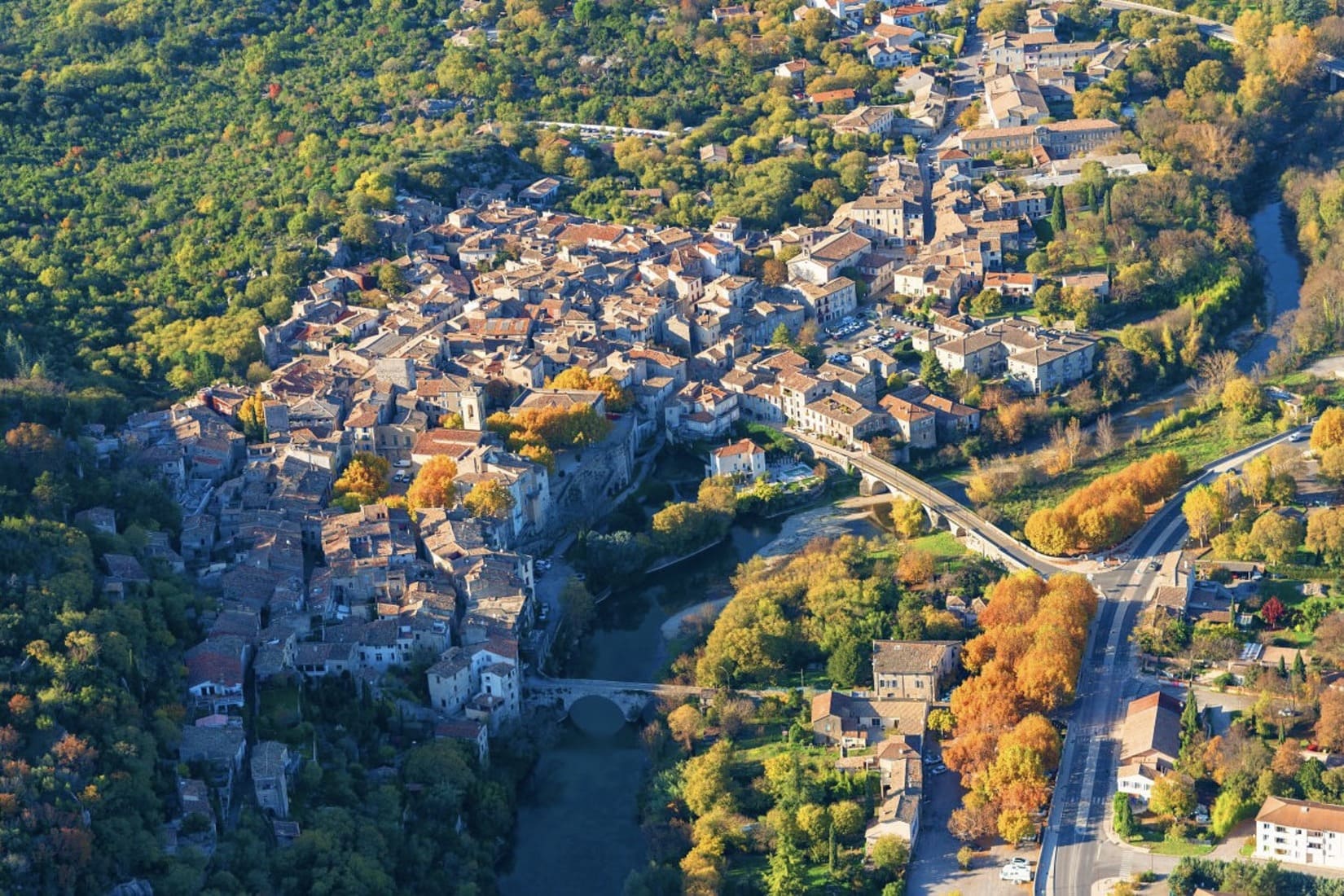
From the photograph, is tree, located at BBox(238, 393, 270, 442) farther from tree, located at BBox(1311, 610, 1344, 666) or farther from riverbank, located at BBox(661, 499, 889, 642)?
tree, located at BBox(1311, 610, 1344, 666)

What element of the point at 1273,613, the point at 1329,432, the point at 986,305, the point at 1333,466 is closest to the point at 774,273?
the point at 986,305

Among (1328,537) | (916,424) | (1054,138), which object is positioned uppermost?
(1054,138)

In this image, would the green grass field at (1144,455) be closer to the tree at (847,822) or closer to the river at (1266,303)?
the river at (1266,303)

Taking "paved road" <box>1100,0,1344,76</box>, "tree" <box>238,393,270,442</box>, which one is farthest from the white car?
"paved road" <box>1100,0,1344,76</box>

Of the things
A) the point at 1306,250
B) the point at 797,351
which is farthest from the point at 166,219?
the point at 1306,250

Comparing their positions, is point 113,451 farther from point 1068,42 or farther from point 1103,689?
point 1068,42

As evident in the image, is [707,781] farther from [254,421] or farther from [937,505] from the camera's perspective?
[254,421]

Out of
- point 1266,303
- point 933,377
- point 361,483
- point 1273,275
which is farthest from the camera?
point 1273,275
